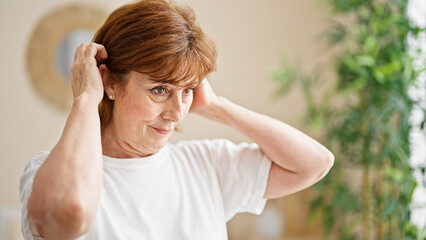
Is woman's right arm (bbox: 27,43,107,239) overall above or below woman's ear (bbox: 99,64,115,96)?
below

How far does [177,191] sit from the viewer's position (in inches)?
51.4

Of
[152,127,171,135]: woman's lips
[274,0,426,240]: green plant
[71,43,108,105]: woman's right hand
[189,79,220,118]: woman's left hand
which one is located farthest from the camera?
[274,0,426,240]: green plant

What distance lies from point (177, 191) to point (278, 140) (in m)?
0.32

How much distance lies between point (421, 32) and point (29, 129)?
2945mm

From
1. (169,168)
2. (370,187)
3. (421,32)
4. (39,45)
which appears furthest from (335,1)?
(39,45)

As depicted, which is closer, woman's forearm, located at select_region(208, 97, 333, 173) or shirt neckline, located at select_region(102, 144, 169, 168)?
shirt neckline, located at select_region(102, 144, 169, 168)

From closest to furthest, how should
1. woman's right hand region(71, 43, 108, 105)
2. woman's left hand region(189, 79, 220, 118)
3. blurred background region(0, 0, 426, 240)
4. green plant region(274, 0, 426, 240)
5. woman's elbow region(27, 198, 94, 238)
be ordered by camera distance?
woman's elbow region(27, 198, 94, 238)
woman's right hand region(71, 43, 108, 105)
woman's left hand region(189, 79, 220, 118)
green plant region(274, 0, 426, 240)
blurred background region(0, 0, 426, 240)

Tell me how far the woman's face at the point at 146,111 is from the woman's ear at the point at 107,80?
0.02m

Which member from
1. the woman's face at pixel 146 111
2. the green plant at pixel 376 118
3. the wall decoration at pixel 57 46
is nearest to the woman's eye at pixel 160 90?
the woman's face at pixel 146 111

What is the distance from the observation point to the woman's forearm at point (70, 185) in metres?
0.91

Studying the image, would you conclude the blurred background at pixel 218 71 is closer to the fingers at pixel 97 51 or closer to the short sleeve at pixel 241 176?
the short sleeve at pixel 241 176

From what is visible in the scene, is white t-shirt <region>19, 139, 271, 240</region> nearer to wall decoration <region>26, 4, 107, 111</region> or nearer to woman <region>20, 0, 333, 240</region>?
woman <region>20, 0, 333, 240</region>

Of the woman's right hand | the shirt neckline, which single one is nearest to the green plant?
the shirt neckline

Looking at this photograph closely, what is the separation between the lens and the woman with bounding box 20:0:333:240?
3.12ft
